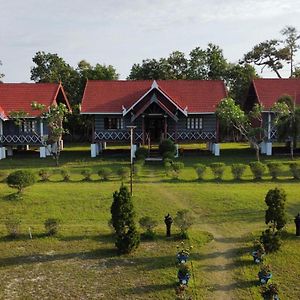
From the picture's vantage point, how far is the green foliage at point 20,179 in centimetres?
1947

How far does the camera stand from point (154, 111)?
106 feet

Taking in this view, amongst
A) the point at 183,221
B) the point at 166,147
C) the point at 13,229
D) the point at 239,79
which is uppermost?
the point at 239,79

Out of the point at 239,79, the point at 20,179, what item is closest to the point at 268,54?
the point at 239,79

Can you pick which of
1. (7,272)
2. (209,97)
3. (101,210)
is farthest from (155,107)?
(7,272)

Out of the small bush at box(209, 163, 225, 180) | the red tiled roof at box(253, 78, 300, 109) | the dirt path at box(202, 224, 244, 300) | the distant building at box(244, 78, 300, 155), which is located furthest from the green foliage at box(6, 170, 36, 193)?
the red tiled roof at box(253, 78, 300, 109)

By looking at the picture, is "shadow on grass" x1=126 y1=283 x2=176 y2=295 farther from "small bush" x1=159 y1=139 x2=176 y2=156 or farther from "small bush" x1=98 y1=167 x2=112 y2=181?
"small bush" x1=159 y1=139 x2=176 y2=156

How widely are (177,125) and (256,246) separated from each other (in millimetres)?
20000

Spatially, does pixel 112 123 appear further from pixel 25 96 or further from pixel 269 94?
pixel 269 94

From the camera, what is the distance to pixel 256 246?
1390 cm

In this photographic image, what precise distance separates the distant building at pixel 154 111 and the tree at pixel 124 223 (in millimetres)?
17539

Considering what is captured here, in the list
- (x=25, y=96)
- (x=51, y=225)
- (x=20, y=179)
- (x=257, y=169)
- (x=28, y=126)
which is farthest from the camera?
(x=25, y=96)

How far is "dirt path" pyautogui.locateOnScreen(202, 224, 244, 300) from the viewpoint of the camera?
11922 mm

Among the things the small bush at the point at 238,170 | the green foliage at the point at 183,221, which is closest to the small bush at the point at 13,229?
the green foliage at the point at 183,221

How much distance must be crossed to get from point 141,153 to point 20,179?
1182 centimetres
